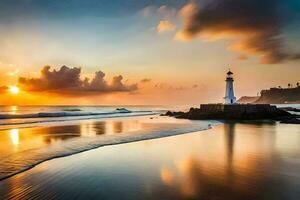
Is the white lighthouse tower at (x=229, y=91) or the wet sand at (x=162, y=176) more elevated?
the white lighthouse tower at (x=229, y=91)

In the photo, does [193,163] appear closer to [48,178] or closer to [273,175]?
[273,175]

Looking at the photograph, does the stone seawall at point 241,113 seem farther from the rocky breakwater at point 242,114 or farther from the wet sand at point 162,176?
the wet sand at point 162,176

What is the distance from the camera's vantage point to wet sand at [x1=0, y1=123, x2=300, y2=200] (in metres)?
5.66

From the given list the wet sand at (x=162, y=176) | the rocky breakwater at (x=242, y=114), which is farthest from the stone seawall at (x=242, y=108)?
the wet sand at (x=162, y=176)

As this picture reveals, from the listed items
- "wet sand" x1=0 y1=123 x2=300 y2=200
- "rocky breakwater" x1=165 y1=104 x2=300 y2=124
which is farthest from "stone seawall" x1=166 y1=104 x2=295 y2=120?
"wet sand" x1=0 y1=123 x2=300 y2=200

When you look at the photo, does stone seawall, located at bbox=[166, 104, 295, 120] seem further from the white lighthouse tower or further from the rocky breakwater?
the white lighthouse tower

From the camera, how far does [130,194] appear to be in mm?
5648

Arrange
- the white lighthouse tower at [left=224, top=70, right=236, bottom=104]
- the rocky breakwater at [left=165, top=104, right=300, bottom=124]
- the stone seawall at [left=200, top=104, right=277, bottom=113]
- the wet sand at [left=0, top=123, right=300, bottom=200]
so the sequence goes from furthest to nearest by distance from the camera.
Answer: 1. the white lighthouse tower at [left=224, top=70, right=236, bottom=104]
2. the stone seawall at [left=200, top=104, right=277, bottom=113]
3. the rocky breakwater at [left=165, top=104, right=300, bottom=124]
4. the wet sand at [left=0, top=123, right=300, bottom=200]

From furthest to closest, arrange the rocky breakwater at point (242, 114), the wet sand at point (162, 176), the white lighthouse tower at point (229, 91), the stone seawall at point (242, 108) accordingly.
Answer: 1. the white lighthouse tower at point (229, 91)
2. the stone seawall at point (242, 108)
3. the rocky breakwater at point (242, 114)
4. the wet sand at point (162, 176)

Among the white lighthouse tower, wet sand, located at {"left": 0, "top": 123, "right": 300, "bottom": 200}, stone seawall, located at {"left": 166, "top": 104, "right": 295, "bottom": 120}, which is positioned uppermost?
the white lighthouse tower

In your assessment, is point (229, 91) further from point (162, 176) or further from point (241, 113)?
point (162, 176)

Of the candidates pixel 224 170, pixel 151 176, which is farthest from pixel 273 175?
pixel 151 176

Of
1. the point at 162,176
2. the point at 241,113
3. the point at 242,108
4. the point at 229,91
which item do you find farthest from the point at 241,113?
the point at 162,176

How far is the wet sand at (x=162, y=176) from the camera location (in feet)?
18.6
